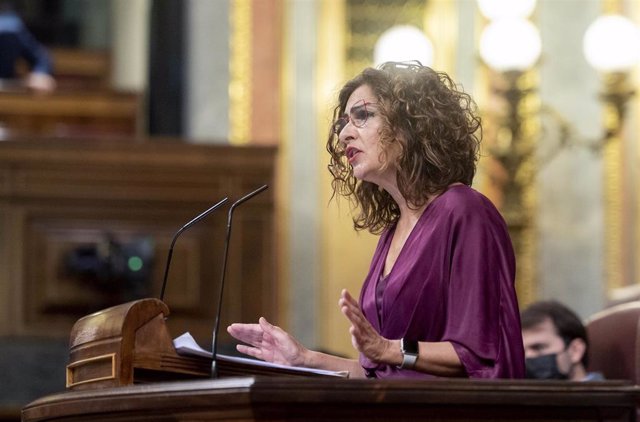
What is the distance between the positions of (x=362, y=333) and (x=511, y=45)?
4.81 m

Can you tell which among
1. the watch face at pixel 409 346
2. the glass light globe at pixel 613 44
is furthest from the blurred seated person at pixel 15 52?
the watch face at pixel 409 346

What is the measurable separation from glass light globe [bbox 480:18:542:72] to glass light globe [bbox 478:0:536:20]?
0.03 metres

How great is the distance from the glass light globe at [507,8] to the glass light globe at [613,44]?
17.7 inches

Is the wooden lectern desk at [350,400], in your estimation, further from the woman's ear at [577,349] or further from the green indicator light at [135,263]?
the green indicator light at [135,263]

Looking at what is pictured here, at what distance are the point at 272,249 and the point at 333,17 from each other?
5.95ft

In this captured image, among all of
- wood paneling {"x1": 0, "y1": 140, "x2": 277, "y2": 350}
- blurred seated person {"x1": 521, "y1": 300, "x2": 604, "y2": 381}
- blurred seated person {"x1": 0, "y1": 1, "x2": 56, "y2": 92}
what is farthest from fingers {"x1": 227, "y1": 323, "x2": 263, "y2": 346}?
blurred seated person {"x1": 0, "y1": 1, "x2": 56, "y2": 92}

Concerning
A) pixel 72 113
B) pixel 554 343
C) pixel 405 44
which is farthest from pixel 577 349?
pixel 72 113

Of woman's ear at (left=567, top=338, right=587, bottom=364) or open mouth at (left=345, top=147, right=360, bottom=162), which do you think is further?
woman's ear at (left=567, top=338, right=587, bottom=364)

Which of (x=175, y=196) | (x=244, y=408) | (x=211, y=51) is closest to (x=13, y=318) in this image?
(x=175, y=196)

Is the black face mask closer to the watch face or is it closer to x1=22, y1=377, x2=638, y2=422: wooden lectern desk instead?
the watch face

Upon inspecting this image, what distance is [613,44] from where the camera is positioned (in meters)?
7.49

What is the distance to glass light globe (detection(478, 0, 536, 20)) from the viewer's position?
23.7 ft

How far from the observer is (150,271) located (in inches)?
266

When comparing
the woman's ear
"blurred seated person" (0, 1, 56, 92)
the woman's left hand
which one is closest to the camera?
the woman's left hand
